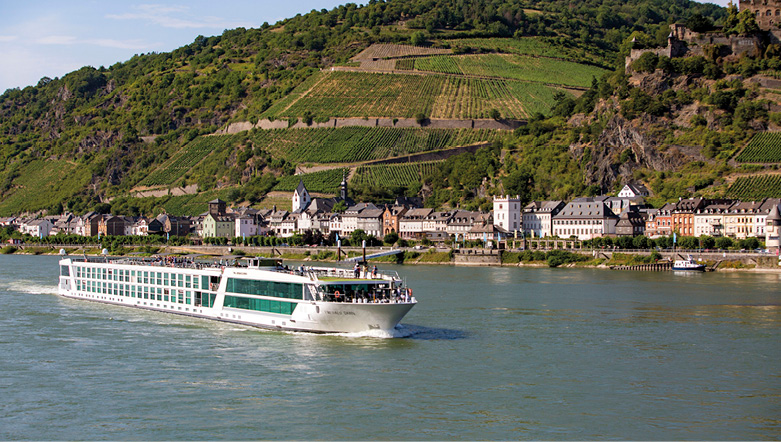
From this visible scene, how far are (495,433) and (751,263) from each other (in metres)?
50.5

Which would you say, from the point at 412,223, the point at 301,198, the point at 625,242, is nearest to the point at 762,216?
the point at 625,242

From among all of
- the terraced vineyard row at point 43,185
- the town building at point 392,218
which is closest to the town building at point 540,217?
the town building at point 392,218

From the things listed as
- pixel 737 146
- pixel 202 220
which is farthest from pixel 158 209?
pixel 737 146

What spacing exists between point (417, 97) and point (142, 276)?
300 feet

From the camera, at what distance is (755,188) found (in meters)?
80.2

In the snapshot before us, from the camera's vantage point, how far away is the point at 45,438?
20516 mm

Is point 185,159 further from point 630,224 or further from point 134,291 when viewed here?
point 134,291

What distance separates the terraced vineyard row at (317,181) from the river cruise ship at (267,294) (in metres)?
69.5

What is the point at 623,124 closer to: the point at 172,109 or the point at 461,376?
the point at 461,376

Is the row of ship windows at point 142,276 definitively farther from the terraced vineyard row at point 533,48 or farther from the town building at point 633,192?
the terraced vineyard row at point 533,48

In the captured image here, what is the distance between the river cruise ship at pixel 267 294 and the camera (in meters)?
31.5

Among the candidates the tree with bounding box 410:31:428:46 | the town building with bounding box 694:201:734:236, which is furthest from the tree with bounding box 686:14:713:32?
the tree with bounding box 410:31:428:46

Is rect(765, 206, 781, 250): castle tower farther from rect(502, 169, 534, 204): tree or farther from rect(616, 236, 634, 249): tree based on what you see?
rect(502, 169, 534, 204): tree

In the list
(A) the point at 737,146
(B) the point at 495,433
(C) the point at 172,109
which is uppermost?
(C) the point at 172,109
